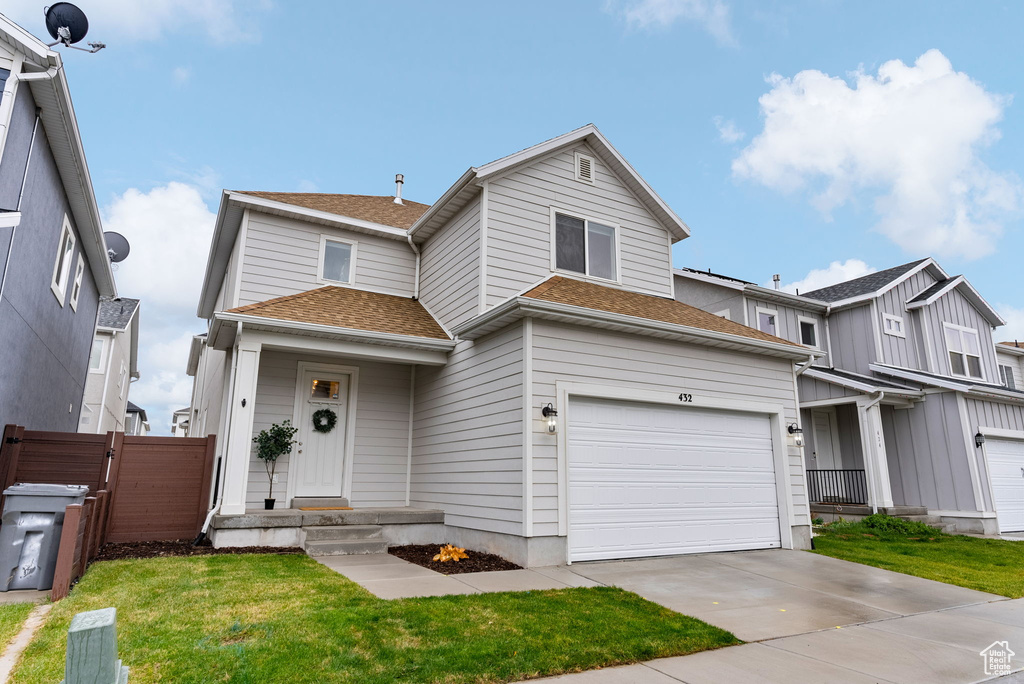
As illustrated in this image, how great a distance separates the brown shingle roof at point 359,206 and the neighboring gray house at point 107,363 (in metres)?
10.6

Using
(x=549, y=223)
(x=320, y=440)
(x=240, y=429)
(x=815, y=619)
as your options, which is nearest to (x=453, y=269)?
(x=549, y=223)

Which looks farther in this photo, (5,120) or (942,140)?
(942,140)

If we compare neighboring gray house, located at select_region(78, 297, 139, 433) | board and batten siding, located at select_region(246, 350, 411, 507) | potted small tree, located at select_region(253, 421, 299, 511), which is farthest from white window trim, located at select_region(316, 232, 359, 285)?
neighboring gray house, located at select_region(78, 297, 139, 433)

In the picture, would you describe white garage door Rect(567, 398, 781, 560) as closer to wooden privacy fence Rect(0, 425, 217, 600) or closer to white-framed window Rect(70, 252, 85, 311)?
wooden privacy fence Rect(0, 425, 217, 600)

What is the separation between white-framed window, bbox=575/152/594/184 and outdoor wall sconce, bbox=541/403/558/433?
5.20 m

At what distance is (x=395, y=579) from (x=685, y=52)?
56.2ft

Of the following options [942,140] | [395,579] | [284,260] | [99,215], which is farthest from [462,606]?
[942,140]

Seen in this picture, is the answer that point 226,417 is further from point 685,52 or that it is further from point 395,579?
point 685,52

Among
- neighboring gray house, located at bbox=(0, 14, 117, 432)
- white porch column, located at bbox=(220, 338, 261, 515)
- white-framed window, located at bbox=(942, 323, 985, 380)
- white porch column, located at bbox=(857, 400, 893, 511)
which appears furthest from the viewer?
white-framed window, located at bbox=(942, 323, 985, 380)

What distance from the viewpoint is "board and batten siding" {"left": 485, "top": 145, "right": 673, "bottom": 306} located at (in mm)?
9641

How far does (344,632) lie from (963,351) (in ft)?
63.9

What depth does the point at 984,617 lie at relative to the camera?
5.70 m

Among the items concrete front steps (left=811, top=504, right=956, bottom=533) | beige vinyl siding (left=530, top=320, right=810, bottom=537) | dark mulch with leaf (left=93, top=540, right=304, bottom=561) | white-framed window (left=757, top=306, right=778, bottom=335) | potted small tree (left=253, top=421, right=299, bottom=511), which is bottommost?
dark mulch with leaf (left=93, top=540, right=304, bottom=561)

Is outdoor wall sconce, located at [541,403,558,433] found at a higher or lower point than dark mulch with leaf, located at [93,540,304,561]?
higher
